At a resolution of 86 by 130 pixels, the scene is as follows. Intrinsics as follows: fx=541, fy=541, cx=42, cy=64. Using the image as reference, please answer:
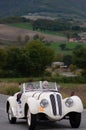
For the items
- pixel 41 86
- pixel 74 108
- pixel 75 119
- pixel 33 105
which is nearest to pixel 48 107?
pixel 33 105

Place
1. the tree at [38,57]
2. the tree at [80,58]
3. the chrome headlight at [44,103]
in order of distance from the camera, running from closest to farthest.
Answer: the chrome headlight at [44,103]
the tree at [80,58]
the tree at [38,57]

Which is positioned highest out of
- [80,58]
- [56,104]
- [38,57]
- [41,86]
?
[56,104]

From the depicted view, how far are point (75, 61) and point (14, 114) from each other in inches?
3746

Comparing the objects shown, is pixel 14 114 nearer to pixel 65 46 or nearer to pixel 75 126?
pixel 75 126

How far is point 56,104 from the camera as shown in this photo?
14609 mm

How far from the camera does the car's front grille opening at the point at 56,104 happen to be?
14469 mm

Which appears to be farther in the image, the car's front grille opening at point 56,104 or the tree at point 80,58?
the tree at point 80,58

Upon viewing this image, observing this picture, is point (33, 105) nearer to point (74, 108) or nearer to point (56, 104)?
point (56, 104)

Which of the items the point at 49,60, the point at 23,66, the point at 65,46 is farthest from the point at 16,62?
the point at 65,46

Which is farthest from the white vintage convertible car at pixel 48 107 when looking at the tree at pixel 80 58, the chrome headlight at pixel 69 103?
the tree at pixel 80 58

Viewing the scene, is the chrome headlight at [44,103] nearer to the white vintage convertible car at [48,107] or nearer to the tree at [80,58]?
the white vintage convertible car at [48,107]

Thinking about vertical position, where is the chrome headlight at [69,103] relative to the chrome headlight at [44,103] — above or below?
below

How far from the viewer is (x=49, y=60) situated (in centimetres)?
12112

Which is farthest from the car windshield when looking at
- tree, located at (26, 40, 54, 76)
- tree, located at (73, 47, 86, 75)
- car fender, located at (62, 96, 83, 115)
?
tree, located at (26, 40, 54, 76)
